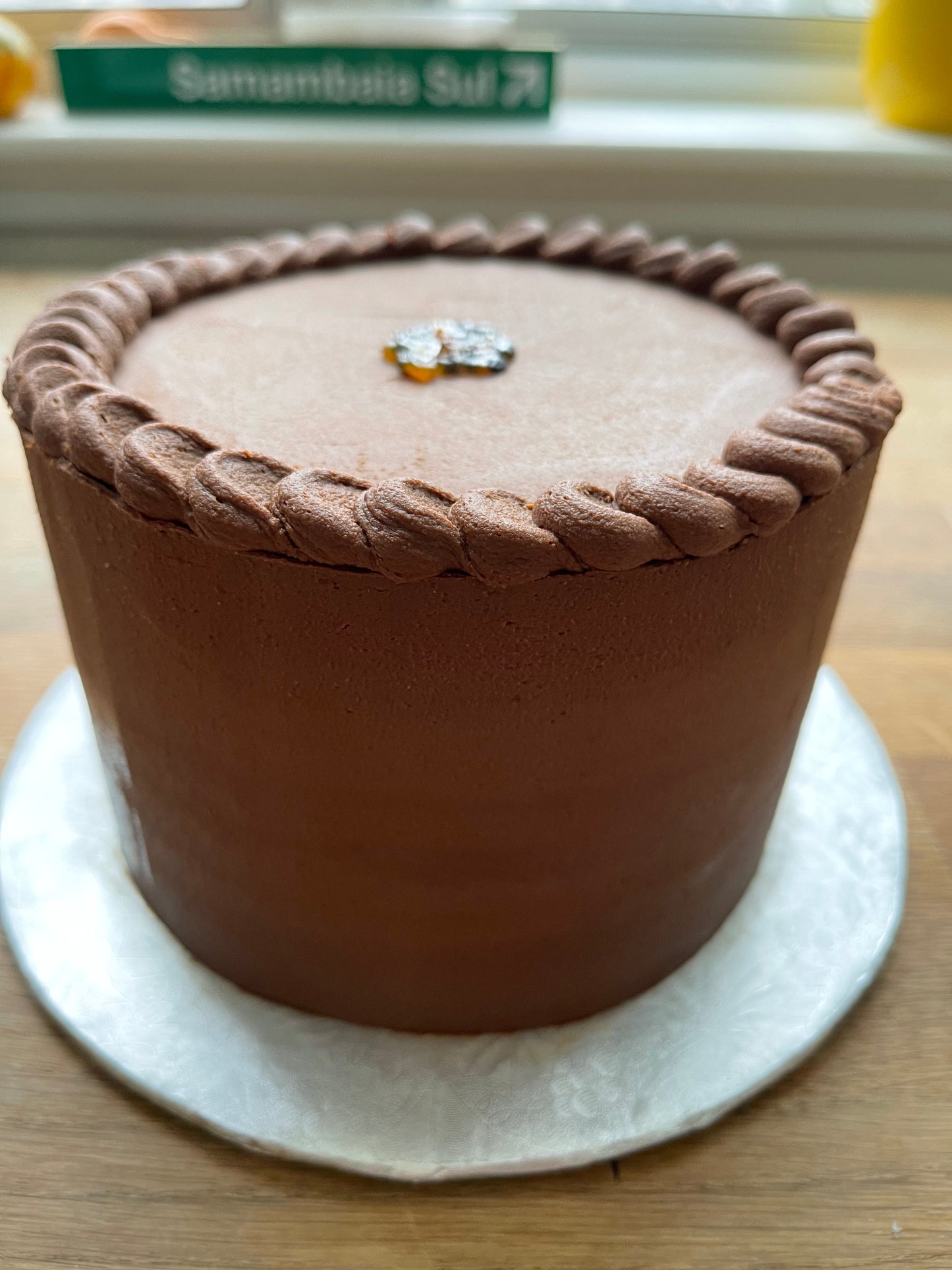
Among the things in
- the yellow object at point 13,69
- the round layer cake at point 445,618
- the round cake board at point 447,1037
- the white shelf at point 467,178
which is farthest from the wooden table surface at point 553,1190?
the yellow object at point 13,69

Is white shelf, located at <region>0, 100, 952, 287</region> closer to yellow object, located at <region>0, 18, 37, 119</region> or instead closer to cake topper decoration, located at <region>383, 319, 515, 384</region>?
yellow object, located at <region>0, 18, 37, 119</region>

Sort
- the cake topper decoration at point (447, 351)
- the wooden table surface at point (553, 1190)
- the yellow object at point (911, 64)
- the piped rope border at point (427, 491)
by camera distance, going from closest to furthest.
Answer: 1. the piped rope border at point (427, 491)
2. the wooden table surface at point (553, 1190)
3. the cake topper decoration at point (447, 351)
4. the yellow object at point (911, 64)

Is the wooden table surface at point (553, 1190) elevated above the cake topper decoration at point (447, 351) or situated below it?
below

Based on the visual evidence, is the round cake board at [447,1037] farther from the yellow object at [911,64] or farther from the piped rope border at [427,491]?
the yellow object at [911,64]

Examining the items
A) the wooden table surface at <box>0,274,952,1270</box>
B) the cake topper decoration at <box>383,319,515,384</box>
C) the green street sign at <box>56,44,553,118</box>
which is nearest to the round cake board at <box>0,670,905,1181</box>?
the wooden table surface at <box>0,274,952,1270</box>

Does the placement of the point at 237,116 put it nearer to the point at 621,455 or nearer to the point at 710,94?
the point at 710,94

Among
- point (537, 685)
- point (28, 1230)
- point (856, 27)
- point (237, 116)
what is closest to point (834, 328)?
point (537, 685)
